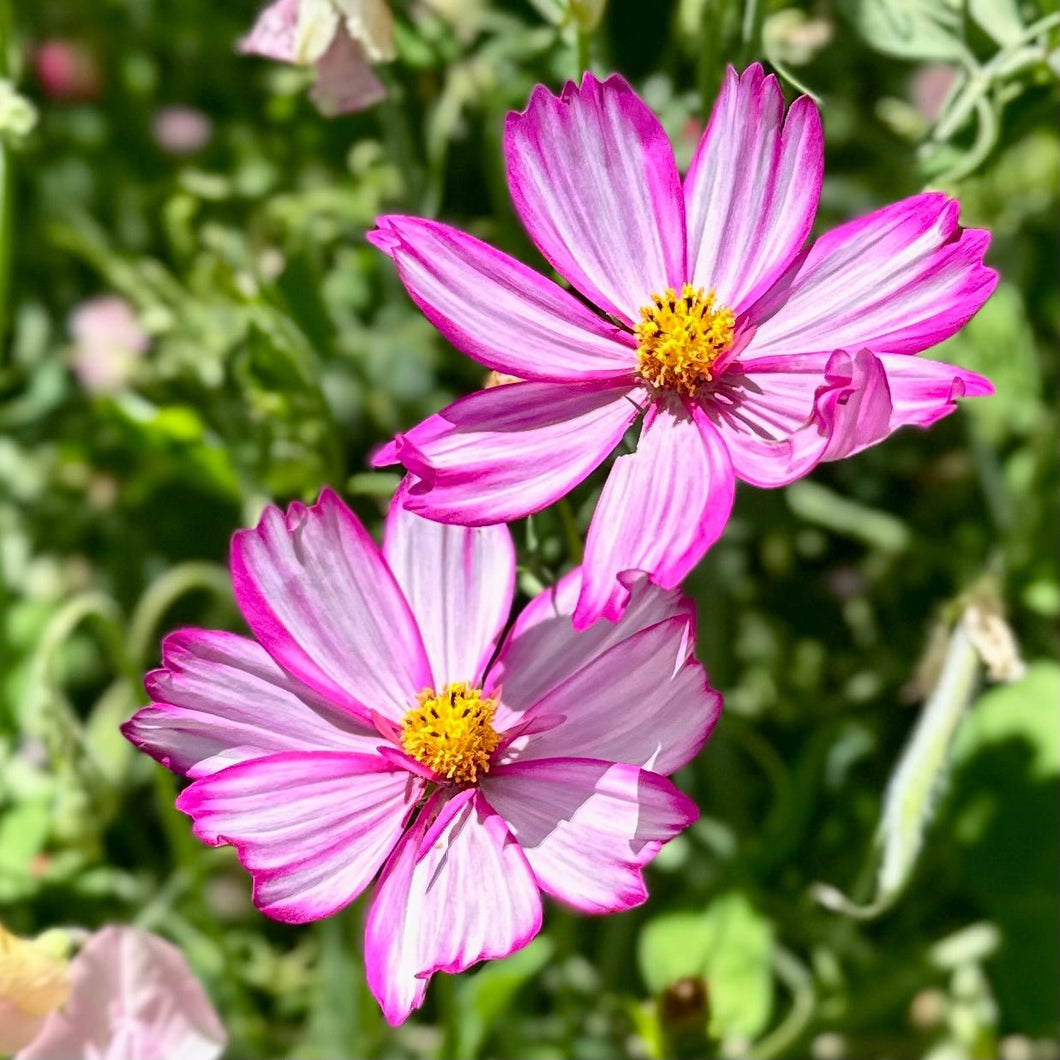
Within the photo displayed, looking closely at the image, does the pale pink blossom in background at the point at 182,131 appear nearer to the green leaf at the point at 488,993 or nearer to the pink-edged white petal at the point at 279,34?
the pink-edged white petal at the point at 279,34

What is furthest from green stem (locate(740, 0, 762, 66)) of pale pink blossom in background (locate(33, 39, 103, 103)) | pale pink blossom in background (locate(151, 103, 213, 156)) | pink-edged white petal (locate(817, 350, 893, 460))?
pale pink blossom in background (locate(33, 39, 103, 103))

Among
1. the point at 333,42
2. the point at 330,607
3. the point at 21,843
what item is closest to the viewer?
the point at 330,607

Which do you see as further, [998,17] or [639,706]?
[998,17]

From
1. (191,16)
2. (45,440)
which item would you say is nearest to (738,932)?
(45,440)

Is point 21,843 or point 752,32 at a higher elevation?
point 752,32

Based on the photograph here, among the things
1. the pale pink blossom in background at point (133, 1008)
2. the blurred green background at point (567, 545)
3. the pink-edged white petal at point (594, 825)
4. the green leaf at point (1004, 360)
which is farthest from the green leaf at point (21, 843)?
the green leaf at point (1004, 360)

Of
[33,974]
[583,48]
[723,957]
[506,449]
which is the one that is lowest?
[723,957]

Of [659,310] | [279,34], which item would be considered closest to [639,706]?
[659,310]

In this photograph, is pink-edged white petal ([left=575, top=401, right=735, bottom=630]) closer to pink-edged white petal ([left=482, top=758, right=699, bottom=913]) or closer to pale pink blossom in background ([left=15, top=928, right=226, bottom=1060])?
pink-edged white petal ([left=482, top=758, right=699, bottom=913])

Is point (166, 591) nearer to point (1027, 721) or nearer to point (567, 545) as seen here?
point (567, 545)
